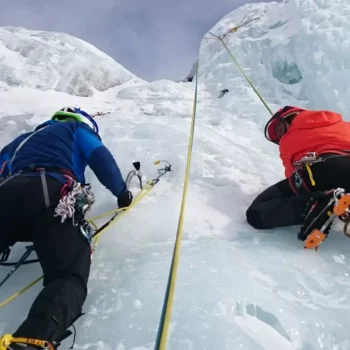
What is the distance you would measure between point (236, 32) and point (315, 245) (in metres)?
7.91

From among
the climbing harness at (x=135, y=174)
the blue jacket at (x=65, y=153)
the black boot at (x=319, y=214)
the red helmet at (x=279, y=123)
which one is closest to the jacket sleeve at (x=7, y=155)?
the blue jacket at (x=65, y=153)

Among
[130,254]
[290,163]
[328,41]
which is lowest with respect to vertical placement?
[130,254]

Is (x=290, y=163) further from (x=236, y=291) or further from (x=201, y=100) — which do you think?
(x=201, y=100)

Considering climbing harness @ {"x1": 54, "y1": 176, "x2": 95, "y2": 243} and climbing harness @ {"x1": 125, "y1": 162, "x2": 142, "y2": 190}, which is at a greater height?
climbing harness @ {"x1": 54, "y1": 176, "x2": 95, "y2": 243}

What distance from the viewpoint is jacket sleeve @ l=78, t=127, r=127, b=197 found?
2277mm

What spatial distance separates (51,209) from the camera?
6.10 feet

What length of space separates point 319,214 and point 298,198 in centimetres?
27

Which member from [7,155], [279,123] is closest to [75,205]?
[7,155]

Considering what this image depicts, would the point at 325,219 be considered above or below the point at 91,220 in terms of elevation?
above

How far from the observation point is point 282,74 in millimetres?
7371

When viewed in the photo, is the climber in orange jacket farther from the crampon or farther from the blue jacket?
the blue jacket

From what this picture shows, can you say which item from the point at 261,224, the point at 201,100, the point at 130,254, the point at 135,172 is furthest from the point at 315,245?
the point at 201,100

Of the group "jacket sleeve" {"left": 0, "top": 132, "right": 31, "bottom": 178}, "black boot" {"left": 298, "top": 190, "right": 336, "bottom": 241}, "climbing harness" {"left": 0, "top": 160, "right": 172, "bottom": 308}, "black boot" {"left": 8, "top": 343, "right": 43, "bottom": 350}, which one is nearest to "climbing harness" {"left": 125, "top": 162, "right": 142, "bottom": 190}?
"climbing harness" {"left": 0, "top": 160, "right": 172, "bottom": 308}

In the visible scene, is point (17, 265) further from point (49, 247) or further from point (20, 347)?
point (20, 347)
